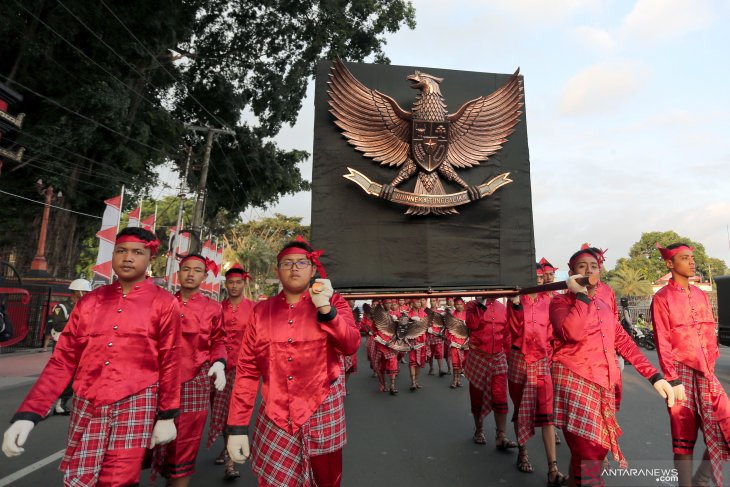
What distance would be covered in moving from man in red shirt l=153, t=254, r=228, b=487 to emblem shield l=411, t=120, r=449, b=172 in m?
2.13

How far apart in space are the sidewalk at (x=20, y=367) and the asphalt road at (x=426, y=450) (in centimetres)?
117

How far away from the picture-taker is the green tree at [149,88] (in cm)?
1329

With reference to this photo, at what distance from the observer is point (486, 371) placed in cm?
505

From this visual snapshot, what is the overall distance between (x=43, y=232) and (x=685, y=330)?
59.9ft

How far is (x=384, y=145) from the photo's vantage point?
3.50 meters

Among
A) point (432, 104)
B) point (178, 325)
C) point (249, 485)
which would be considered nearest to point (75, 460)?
point (178, 325)

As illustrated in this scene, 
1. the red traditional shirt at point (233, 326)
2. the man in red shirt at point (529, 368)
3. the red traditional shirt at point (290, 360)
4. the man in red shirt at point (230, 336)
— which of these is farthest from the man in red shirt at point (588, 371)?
the red traditional shirt at point (233, 326)

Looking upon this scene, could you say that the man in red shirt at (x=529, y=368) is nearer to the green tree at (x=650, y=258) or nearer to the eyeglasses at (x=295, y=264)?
the eyeglasses at (x=295, y=264)

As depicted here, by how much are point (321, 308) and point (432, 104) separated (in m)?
1.98

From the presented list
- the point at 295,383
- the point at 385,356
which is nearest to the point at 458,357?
the point at 385,356

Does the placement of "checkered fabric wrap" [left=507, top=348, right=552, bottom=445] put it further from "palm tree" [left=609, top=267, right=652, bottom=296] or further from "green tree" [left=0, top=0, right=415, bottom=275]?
"palm tree" [left=609, top=267, right=652, bottom=296]

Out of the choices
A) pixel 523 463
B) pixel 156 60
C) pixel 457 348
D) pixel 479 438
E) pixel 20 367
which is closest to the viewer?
pixel 523 463

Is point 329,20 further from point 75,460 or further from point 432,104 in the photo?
point 75,460

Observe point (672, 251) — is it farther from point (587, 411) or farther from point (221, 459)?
point (221, 459)
